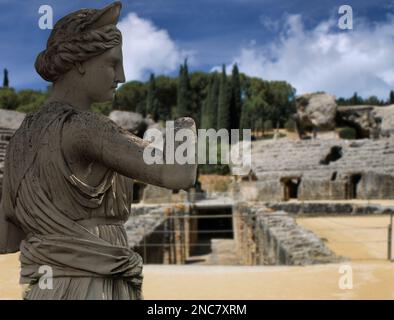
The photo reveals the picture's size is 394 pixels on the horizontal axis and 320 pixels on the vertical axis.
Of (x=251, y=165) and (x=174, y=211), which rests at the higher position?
(x=251, y=165)

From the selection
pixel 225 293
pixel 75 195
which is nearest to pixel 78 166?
pixel 75 195

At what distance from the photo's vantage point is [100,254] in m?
1.78

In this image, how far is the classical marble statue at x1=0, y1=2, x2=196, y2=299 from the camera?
69.8 inches

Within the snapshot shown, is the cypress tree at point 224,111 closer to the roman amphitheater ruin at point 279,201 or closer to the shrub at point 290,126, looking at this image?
the roman amphitheater ruin at point 279,201

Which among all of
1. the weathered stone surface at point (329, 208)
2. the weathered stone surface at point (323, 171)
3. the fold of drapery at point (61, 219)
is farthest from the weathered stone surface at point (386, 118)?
the fold of drapery at point (61, 219)

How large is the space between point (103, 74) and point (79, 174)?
41 centimetres

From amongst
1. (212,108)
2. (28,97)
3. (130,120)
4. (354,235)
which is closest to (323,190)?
(354,235)

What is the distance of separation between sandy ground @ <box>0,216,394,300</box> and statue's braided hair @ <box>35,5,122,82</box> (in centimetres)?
542

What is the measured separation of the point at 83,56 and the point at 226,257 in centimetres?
1837

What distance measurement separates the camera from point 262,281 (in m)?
7.86

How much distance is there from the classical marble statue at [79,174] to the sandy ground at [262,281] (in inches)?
205

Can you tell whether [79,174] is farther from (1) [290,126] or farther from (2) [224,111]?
(1) [290,126]
